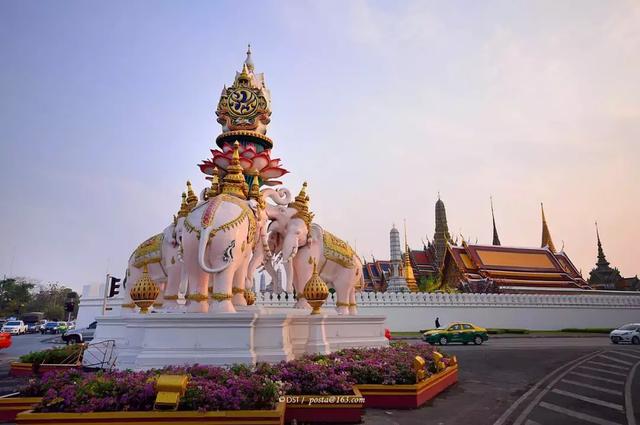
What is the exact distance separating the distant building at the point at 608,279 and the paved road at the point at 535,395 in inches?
1448

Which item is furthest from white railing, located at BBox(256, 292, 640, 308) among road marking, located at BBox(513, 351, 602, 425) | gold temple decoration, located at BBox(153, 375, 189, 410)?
gold temple decoration, located at BBox(153, 375, 189, 410)

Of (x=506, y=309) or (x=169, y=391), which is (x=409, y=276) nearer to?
(x=506, y=309)

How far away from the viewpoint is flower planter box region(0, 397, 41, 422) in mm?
5943

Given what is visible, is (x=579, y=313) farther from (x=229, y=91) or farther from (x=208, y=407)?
(x=208, y=407)

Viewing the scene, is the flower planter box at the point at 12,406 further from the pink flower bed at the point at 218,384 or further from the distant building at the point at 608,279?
the distant building at the point at 608,279

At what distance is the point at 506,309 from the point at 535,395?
2463cm

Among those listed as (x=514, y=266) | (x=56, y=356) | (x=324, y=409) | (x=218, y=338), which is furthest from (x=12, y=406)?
(x=514, y=266)

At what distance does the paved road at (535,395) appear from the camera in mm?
6824

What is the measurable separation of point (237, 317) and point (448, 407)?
411 cm

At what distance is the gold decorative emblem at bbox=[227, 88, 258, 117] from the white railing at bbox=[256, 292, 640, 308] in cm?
1539

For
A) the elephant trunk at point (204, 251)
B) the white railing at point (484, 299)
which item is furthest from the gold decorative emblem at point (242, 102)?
the white railing at point (484, 299)

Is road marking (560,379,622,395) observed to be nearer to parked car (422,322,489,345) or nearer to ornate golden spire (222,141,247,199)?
ornate golden spire (222,141,247,199)

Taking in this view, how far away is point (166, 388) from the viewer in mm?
5125

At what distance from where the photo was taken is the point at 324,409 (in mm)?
6145
